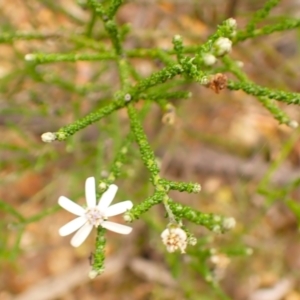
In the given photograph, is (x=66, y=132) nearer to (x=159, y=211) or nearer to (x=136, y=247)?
(x=159, y=211)

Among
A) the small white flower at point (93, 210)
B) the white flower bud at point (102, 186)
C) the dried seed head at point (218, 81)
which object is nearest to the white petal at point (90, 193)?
the small white flower at point (93, 210)

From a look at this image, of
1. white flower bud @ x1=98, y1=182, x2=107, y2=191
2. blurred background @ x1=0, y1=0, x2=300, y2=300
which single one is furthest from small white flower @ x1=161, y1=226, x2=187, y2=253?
blurred background @ x1=0, y1=0, x2=300, y2=300

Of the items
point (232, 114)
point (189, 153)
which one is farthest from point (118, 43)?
point (232, 114)

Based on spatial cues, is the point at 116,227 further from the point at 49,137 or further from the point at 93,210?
the point at 49,137

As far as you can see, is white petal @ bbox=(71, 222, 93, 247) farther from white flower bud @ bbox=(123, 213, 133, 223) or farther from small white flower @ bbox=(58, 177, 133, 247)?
white flower bud @ bbox=(123, 213, 133, 223)

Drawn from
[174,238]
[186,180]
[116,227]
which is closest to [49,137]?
[116,227]

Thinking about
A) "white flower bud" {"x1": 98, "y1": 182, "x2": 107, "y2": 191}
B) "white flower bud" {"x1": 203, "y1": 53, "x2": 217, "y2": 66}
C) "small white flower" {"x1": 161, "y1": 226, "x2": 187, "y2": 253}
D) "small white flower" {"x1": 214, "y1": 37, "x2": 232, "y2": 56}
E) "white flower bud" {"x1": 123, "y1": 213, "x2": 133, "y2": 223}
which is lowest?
"small white flower" {"x1": 161, "y1": 226, "x2": 187, "y2": 253}

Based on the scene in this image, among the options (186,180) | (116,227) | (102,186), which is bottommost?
(116,227)
